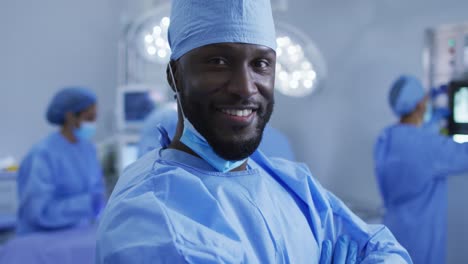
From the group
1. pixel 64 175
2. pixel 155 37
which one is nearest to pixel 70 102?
pixel 64 175

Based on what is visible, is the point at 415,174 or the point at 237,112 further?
the point at 415,174

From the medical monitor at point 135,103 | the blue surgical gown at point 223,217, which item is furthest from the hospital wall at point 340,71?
the blue surgical gown at point 223,217

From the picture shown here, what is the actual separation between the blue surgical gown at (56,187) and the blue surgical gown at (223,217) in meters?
1.54

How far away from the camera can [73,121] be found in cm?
258

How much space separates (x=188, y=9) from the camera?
0.90 m

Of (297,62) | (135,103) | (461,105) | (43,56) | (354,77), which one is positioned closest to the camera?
(461,105)

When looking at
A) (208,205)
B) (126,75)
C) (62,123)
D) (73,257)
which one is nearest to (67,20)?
(126,75)

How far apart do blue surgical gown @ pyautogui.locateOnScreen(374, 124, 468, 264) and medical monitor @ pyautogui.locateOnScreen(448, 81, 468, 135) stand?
0.35 m

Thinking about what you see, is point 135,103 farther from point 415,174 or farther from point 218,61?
point 218,61

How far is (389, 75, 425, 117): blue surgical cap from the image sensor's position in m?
2.29

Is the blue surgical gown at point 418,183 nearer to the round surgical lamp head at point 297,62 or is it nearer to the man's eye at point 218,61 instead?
the round surgical lamp head at point 297,62

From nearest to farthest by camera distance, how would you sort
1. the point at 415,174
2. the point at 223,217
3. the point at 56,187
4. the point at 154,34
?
1. the point at 223,217
2. the point at 154,34
3. the point at 415,174
4. the point at 56,187

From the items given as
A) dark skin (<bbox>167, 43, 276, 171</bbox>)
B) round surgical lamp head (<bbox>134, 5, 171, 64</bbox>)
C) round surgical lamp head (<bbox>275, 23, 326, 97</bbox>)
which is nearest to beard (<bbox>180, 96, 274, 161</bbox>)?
dark skin (<bbox>167, 43, 276, 171</bbox>)

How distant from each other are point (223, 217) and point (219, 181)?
11cm
